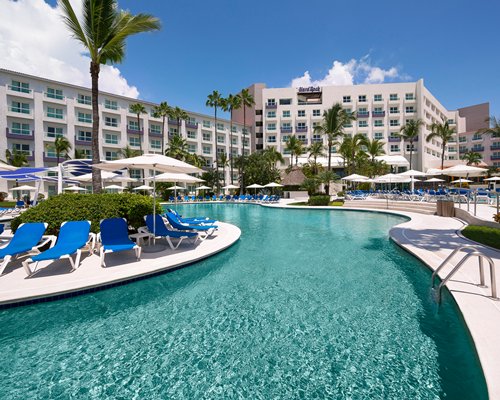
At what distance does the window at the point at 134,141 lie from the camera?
149ft

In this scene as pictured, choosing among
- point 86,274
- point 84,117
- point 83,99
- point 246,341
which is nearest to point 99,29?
point 86,274

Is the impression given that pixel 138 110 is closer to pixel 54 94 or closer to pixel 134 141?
pixel 134 141

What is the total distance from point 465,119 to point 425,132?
3222cm

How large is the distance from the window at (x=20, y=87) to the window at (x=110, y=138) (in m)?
10.9

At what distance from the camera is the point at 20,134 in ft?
116

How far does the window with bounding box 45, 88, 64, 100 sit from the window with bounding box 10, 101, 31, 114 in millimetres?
3173

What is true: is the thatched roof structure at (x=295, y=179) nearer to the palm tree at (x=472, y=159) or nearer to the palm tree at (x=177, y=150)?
the palm tree at (x=177, y=150)

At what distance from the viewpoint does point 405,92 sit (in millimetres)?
50969

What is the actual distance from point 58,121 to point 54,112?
143 centimetres

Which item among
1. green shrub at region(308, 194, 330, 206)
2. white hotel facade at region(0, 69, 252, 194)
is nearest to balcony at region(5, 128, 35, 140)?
white hotel facade at region(0, 69, 252, 194)

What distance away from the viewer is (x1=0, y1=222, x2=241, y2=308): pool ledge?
4949mm

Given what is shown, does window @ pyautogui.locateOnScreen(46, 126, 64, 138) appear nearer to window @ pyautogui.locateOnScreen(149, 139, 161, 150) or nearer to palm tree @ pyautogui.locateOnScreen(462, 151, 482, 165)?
window @ pyautogui.locateOnScreen(149, 139, 161, 150)

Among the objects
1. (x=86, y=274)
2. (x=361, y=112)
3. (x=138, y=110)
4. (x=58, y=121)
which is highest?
(x=361, y=112)

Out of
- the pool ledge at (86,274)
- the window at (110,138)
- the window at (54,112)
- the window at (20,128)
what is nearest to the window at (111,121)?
the window at (110,138)
